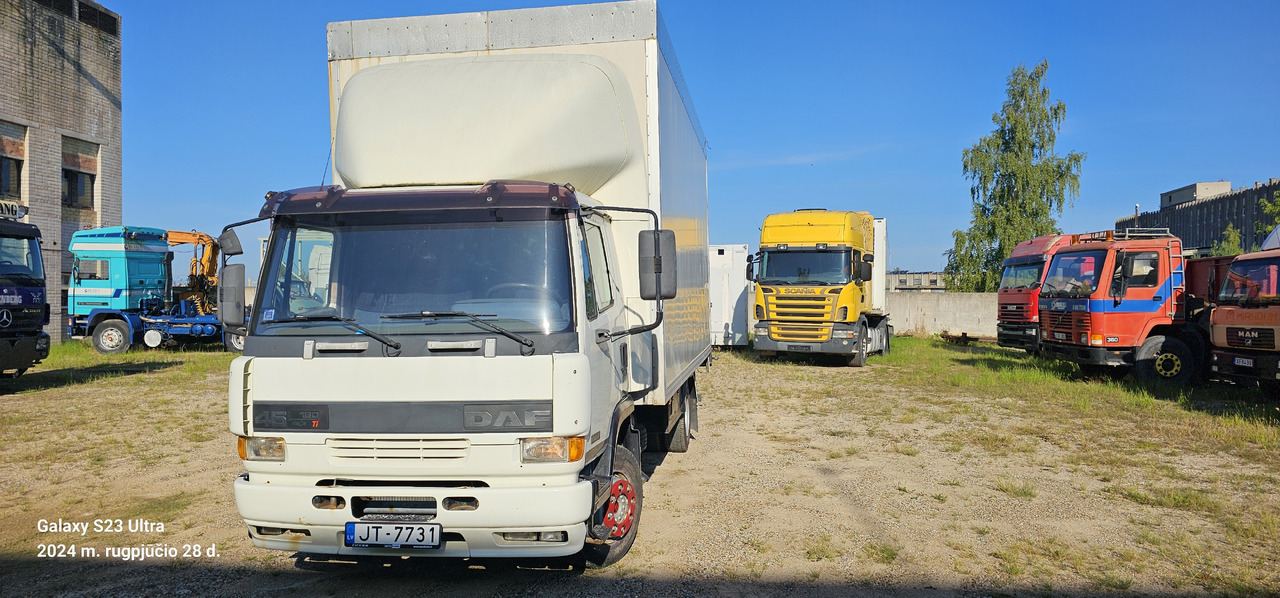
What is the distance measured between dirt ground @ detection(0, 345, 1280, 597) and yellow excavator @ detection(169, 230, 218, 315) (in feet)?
38.8

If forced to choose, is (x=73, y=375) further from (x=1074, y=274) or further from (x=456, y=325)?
(x=1074, y=274)

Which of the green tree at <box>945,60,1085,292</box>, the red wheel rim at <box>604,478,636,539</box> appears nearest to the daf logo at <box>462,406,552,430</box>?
the red wheel rim at <box>604,478,636,539</box>

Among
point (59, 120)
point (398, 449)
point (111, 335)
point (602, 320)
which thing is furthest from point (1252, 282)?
point (59, 120)

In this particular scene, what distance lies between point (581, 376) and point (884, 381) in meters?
12.9

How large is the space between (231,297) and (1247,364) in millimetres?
11793

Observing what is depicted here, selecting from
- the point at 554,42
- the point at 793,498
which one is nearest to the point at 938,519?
the point at 793,498

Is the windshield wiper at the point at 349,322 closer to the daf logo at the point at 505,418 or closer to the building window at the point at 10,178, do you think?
the daf logo at the point at 505,418

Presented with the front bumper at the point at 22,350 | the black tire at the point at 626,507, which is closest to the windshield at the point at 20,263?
the front bumper at the point at 22,350

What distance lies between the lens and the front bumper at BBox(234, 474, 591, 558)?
379cm

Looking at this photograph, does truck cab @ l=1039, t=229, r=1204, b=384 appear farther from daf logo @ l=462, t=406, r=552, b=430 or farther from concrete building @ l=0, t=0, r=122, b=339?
concrete building @ l=0, t=0, r=122, b=339

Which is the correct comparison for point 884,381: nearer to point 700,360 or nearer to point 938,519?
point 700,360

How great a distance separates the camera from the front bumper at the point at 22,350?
457 inches

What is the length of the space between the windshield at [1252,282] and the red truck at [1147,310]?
7.31 ft

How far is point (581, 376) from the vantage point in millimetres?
3838
